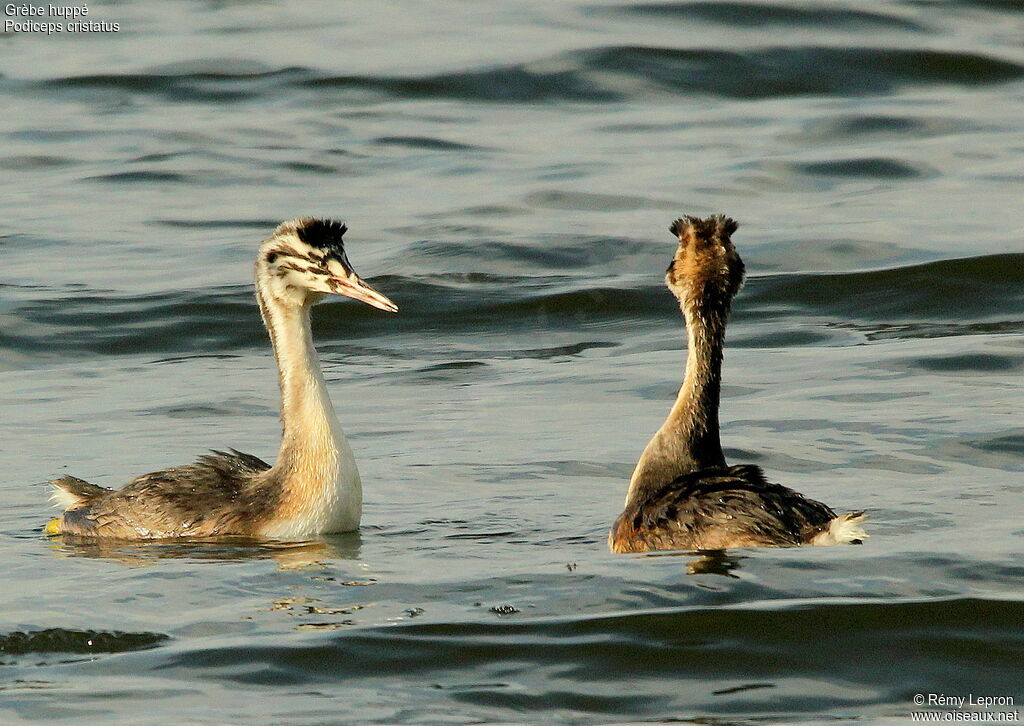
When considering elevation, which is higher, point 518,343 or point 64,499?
point 518,343

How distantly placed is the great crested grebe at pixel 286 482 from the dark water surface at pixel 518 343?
0.75 feet

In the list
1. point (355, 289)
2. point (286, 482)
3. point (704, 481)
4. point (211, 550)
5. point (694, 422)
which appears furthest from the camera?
point (286, 482)

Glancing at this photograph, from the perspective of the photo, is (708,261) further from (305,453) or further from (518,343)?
(518,343)

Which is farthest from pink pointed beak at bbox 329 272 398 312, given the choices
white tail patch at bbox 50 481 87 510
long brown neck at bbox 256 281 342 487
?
white tail patch at bbox 50 481 87 510

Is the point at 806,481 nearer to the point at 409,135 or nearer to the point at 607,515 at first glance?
the point at 607,515

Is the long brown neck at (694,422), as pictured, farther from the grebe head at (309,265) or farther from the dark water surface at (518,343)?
the grebe head at (309,265)

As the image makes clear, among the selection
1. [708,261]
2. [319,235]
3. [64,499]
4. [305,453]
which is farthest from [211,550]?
[708,261]

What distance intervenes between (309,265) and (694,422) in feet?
7.24

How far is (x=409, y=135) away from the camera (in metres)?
23.3

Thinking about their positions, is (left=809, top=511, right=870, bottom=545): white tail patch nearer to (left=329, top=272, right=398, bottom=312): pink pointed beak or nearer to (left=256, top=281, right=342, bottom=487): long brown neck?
(left=329, top=272, right=398, bottom=312): pink pointed beak

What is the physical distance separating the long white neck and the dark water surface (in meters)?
0.24

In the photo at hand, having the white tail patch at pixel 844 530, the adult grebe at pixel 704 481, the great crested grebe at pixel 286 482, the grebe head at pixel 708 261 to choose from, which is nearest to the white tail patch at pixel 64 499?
the great crested grebe at pixel 286 482

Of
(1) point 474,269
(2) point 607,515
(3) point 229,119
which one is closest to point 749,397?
Result: (2) point 607,515

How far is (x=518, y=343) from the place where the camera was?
15.3 metres
